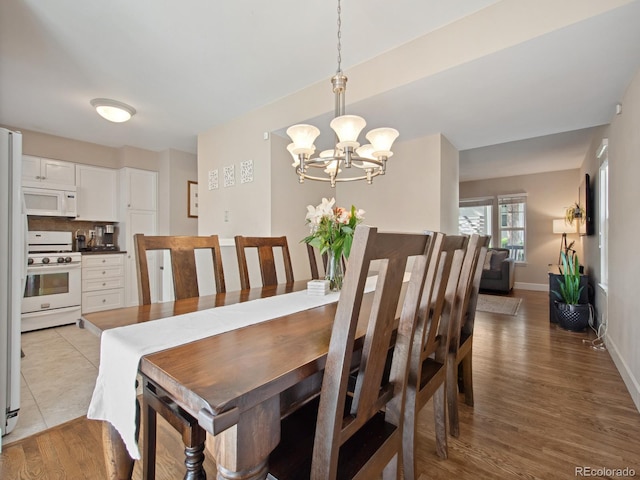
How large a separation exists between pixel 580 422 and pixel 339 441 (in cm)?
185

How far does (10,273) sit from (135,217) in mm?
3177

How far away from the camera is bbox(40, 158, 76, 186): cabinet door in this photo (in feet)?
13.2

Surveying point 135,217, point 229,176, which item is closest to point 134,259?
point 135,217

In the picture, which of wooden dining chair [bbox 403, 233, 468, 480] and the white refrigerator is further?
the white refrigerator

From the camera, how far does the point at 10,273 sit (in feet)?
5.54

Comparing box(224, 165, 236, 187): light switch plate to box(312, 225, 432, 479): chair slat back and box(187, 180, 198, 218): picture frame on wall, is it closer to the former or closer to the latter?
box(187, 180, 198, 218): picture frame on wall

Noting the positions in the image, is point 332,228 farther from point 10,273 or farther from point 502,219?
point 502,219

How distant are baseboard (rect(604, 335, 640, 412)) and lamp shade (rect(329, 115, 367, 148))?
239 centimetres

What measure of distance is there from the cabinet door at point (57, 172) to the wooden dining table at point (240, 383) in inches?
163

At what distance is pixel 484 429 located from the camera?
5.61 ft

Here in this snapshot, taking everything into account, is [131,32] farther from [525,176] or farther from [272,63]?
[525,176]

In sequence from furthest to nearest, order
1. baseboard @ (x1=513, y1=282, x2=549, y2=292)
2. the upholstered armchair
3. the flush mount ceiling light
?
baseboard @ (x1=513, y1=282, x2=549, y2=292) → the upholstered armchair → the flush mount ceiling light

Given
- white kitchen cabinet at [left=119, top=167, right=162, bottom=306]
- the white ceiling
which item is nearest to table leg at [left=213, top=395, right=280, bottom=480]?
the white ceiling
